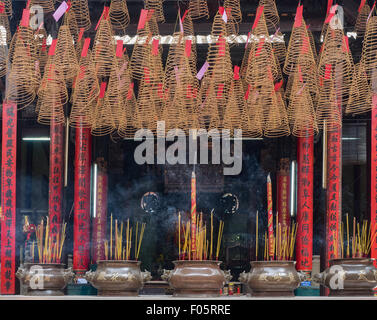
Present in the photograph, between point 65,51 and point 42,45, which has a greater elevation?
point 42,45

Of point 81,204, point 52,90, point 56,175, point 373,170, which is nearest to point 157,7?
point 52,90

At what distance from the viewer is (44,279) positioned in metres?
3.70

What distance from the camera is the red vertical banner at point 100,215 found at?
895 cm

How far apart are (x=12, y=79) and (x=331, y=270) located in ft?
9.97

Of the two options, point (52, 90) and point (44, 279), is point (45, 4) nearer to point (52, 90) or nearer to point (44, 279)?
point (52, 90)

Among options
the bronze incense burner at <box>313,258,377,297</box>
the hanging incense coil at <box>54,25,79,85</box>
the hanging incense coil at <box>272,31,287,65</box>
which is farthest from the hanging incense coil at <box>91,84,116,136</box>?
the bronze incense burner at <box>313,258,377,297</box>

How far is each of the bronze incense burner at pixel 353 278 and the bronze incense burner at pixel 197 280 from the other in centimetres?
58

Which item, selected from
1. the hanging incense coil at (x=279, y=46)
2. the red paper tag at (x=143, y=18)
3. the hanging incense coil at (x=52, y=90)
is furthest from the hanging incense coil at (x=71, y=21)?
the hanging incense coil at (x=279, y=46)

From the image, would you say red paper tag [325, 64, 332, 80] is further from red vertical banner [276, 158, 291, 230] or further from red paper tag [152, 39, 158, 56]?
red vertical banner [276, 158, 291, 230]

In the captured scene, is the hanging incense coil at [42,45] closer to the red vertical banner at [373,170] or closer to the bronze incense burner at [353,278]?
the red vertical banner at [373,170]

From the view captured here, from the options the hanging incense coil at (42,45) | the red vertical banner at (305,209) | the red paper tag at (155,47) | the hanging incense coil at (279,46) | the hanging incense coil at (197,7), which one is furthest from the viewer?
the red vertical banner at (305,209)

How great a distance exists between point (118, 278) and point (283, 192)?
18.5 ft
